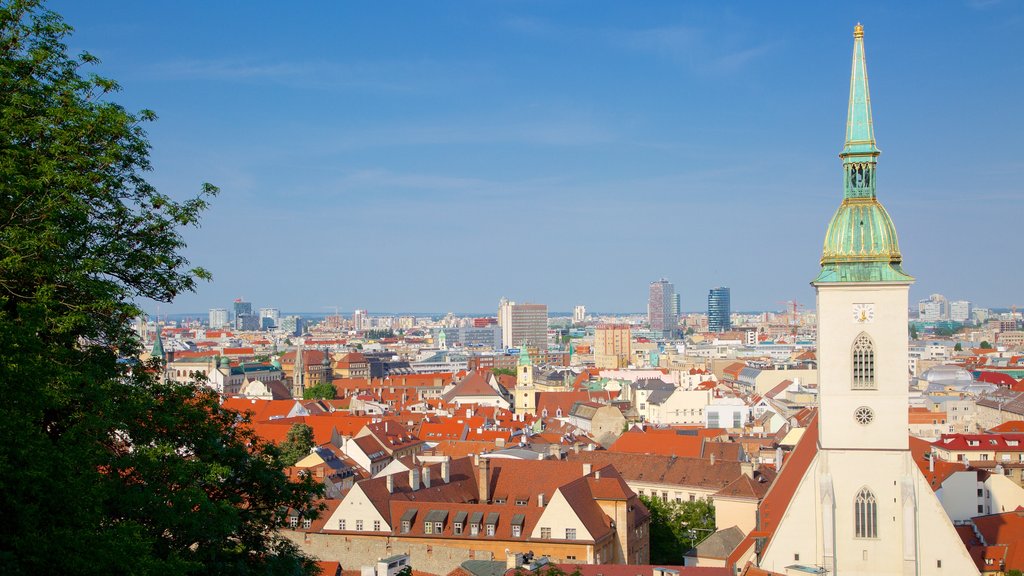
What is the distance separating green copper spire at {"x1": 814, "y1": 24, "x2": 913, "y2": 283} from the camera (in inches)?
1704

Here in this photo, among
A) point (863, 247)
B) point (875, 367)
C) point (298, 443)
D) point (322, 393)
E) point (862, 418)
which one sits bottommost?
point (322, 393)

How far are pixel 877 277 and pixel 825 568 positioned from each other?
1184cm

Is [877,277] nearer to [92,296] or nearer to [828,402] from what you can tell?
[828,402]

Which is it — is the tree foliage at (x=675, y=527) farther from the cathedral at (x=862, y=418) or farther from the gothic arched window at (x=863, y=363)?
the gothic arched window at (x=863, y=363)

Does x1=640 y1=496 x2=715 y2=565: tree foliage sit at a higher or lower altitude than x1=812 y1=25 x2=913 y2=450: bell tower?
lower

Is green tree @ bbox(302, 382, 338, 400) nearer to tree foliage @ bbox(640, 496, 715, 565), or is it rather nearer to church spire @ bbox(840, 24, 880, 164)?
tree foliage @ bbox(640, 496, 715, 565)

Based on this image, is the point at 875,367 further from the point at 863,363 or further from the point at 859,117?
the point at 859,117

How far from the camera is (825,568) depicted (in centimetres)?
4347

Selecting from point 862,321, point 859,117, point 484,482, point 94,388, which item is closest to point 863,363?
point 862,321

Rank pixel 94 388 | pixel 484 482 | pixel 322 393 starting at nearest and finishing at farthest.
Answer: pixel 94 388, pixel 484 482, pixel 322 393

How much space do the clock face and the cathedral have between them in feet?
0.13

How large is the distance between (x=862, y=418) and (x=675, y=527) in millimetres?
24956

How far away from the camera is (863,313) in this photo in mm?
43469

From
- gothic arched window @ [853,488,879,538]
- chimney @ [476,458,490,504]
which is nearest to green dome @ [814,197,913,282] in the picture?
gothic arched window @ [853,488,879,538]
